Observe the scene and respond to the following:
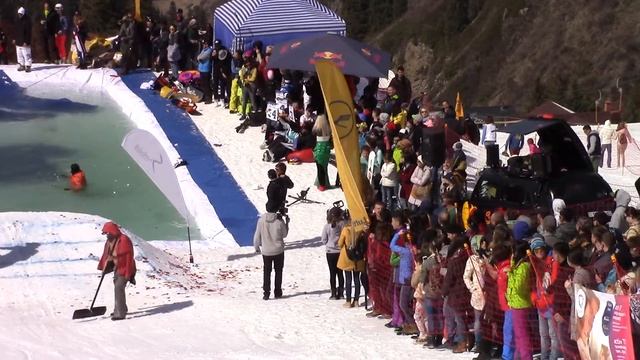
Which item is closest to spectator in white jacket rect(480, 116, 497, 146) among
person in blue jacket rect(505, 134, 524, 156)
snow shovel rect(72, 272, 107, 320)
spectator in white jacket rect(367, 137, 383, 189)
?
person in blue jacket rect(505, 134, 524, 156)

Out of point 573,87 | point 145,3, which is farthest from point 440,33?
point 145,3

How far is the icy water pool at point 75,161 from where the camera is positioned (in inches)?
834

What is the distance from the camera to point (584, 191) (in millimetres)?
16656

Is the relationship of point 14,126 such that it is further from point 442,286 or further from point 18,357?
point 442,286

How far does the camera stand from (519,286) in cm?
1146

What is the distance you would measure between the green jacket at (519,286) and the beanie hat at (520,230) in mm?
1877

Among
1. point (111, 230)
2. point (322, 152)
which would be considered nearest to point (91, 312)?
point (111, 230)

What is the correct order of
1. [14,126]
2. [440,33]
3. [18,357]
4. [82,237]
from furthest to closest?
[440,33]
[14,126]
[82,237]
[18,357]

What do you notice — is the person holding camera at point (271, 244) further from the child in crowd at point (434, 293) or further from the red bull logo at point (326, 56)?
the red bull logo at point (326, 56)

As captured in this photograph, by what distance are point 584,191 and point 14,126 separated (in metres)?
14.3

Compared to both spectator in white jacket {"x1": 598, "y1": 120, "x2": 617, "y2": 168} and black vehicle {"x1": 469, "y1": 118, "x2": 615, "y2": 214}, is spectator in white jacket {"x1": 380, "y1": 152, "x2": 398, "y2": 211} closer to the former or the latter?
black vehicle {"x1": 469, "y1": 118, "x2": 615, "y2": 214}

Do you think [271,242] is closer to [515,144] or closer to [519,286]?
[519,286]

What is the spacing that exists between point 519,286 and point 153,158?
909 centimetres

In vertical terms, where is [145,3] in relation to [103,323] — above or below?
above
